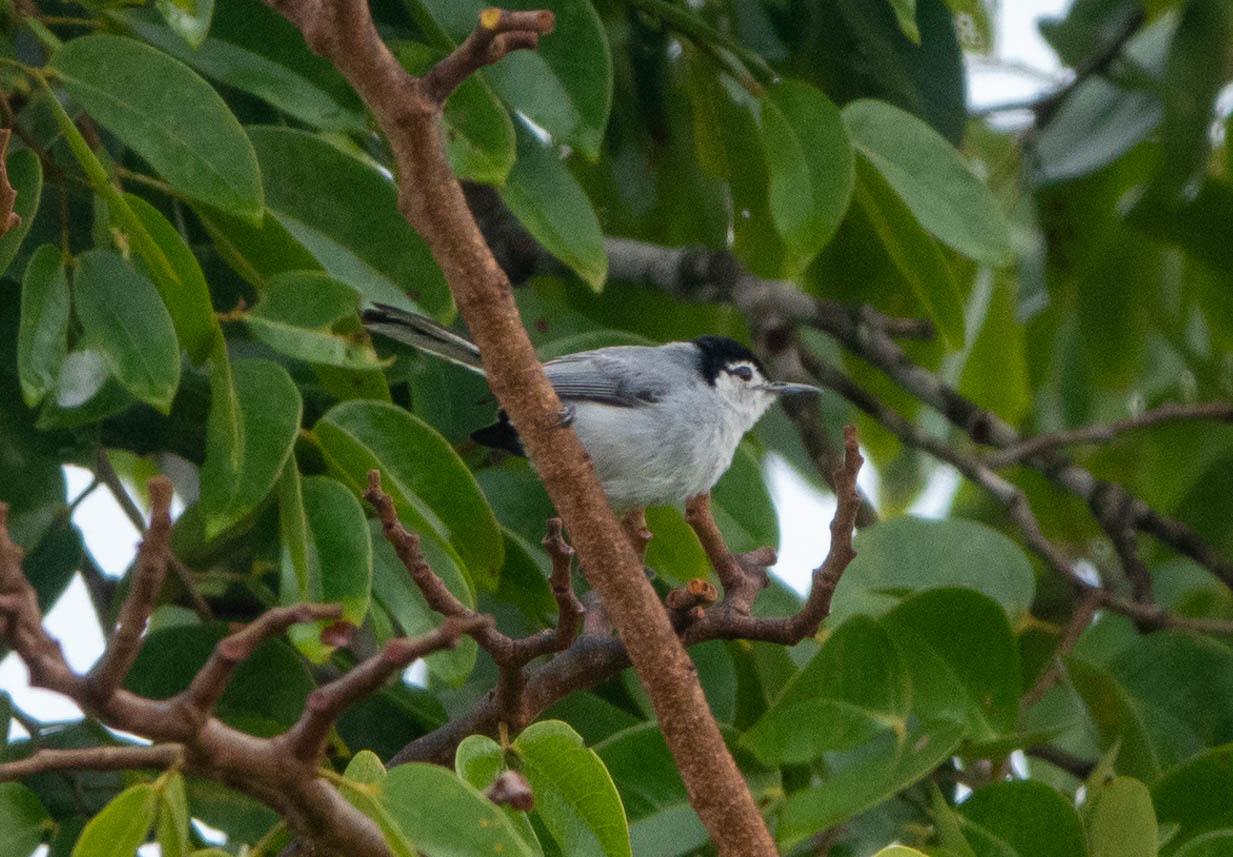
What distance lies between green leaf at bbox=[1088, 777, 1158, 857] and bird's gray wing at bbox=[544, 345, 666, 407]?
6.04 feet

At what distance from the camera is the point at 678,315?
152 inches

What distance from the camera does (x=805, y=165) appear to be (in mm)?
2539

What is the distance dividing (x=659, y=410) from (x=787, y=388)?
310 mm

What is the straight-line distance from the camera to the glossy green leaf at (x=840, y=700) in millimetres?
2113

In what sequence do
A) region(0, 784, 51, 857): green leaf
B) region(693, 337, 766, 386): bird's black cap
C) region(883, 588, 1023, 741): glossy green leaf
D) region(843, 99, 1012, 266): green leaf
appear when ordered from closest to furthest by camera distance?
1. region(0, 784, 51, 857): green leaf
2. region(883, 588, 1023, 741): glossy green leaf
3. region(843, 99, 1012, 266): green leaf
4. region(693, 337, 766, 386): bird's black cap

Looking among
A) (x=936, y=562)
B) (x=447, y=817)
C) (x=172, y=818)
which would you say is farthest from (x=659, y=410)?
(x=172, y=818)

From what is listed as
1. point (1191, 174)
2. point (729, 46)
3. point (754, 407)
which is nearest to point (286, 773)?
point (729, 46)

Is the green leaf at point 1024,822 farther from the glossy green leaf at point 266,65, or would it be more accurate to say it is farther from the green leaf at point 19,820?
the glossy green leaf at point 266,65

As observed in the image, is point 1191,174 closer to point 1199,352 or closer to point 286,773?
point 1199,352

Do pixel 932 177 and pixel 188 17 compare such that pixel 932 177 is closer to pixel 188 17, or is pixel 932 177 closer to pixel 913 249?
pixel 913 249

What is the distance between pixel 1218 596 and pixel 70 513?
296cm

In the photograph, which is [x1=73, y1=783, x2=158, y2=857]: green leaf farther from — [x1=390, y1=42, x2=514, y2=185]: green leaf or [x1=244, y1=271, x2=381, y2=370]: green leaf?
[x1=390, y1=42, x2=514, y2=185]: green leaf

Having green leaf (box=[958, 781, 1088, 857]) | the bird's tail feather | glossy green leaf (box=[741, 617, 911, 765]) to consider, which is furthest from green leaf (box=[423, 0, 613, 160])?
green leaf (box=[958, 781, 1088, 857])

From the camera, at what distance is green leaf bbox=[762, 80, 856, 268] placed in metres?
2.47
